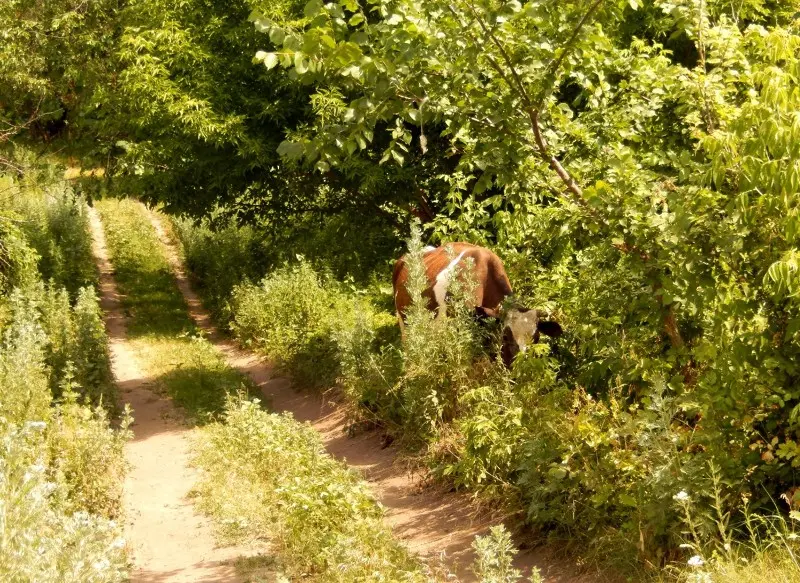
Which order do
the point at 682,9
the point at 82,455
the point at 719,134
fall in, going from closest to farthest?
the point at 719,134, the point at 682,9, the point at 82,455

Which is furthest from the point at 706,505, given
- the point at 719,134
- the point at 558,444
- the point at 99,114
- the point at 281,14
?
the point at 99,114

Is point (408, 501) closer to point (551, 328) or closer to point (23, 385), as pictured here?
point (551, 328)

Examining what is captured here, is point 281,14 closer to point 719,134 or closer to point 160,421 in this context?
point 160,421

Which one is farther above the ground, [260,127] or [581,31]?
[581,31]

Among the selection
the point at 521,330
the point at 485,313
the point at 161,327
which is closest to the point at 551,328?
the point at 521,330

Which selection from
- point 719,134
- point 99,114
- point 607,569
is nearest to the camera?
point 719,134

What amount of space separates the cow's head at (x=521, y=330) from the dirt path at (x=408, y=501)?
1505mm

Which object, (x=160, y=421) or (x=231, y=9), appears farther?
(x=231, y=9)

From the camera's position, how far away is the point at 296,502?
24.7 ft

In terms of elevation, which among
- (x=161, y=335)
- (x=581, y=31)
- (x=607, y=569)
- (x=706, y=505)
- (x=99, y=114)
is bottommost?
(x=161, y=335)

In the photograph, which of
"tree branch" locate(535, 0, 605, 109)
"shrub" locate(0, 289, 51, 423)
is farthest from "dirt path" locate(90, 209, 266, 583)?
"tree branch" locate(535, 0, 605, 109)

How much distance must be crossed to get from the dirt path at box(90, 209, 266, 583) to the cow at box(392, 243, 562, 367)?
10.2ft

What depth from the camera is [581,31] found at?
23.2 feet

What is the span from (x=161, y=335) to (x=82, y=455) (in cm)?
1034
